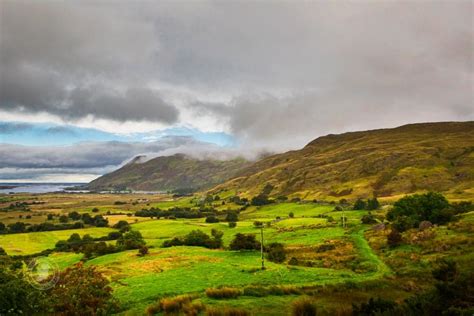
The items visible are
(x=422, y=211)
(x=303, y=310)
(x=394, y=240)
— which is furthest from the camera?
(x=422, y=211)

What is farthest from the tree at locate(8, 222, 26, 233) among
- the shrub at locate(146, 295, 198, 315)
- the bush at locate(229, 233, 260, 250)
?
the shrub at locate(146, 295, 198, 315)

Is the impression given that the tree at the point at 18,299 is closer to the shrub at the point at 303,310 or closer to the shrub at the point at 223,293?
the shrub at the point at 223,293

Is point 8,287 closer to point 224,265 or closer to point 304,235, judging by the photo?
point 224,265

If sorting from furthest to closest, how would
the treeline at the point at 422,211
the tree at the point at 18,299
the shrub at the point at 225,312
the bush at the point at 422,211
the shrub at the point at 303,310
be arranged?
the bush at the point at 422,211 → the treeline at the point at 422,211 → the tree at the point at 18,299 → the shrub at the point at 225,312 → the shrub at the point at 303,310

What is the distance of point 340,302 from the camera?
1313 inches

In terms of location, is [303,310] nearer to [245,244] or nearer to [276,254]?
[276,254]

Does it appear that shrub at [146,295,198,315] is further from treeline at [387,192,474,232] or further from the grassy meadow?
treeline at [387,192,474,232]

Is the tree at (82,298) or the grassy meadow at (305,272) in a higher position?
the tree at (82,298)

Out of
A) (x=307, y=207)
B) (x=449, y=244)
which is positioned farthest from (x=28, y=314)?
(x=307, y=207)

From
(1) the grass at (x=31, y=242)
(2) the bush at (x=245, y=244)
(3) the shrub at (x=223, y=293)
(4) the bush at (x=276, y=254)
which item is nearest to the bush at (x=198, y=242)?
(2) the bush at (x=245, y=244)

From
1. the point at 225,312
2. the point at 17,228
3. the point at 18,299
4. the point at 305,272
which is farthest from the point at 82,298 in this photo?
the point at 17,228

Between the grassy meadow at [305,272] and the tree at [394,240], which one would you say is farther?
the tree at [394,240]

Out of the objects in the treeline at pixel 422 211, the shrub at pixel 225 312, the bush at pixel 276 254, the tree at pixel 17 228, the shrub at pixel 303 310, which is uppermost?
the treeline at pixel 422 211

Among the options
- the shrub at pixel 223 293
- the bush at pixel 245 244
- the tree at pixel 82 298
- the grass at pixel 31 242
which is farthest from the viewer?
the grass at pixel 31 242
